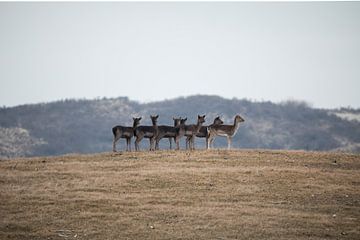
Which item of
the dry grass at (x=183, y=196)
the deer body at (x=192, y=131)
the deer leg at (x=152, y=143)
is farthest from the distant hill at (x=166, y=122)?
the dry grass at (x=183, y=196)

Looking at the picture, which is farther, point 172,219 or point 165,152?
point 165,152

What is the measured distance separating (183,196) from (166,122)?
11544cm

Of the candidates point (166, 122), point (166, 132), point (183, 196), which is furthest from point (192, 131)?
point (166, 122)

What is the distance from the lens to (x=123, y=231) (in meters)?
24.6

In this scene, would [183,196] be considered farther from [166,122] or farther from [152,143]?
[166,122]

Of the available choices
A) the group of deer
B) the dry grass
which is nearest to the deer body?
the group of deer

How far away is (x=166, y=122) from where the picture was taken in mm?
144125

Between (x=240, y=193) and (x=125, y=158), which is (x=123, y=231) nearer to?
(x=240, y=193)

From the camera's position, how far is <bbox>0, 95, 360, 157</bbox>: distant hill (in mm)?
113875

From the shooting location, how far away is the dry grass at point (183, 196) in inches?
971

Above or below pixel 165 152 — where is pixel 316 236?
below

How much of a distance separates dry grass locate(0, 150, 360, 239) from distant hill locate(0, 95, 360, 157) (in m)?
64.8

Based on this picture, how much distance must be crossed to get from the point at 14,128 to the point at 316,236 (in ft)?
331

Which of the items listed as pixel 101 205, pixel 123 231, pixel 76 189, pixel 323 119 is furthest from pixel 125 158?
pixel 323 119
